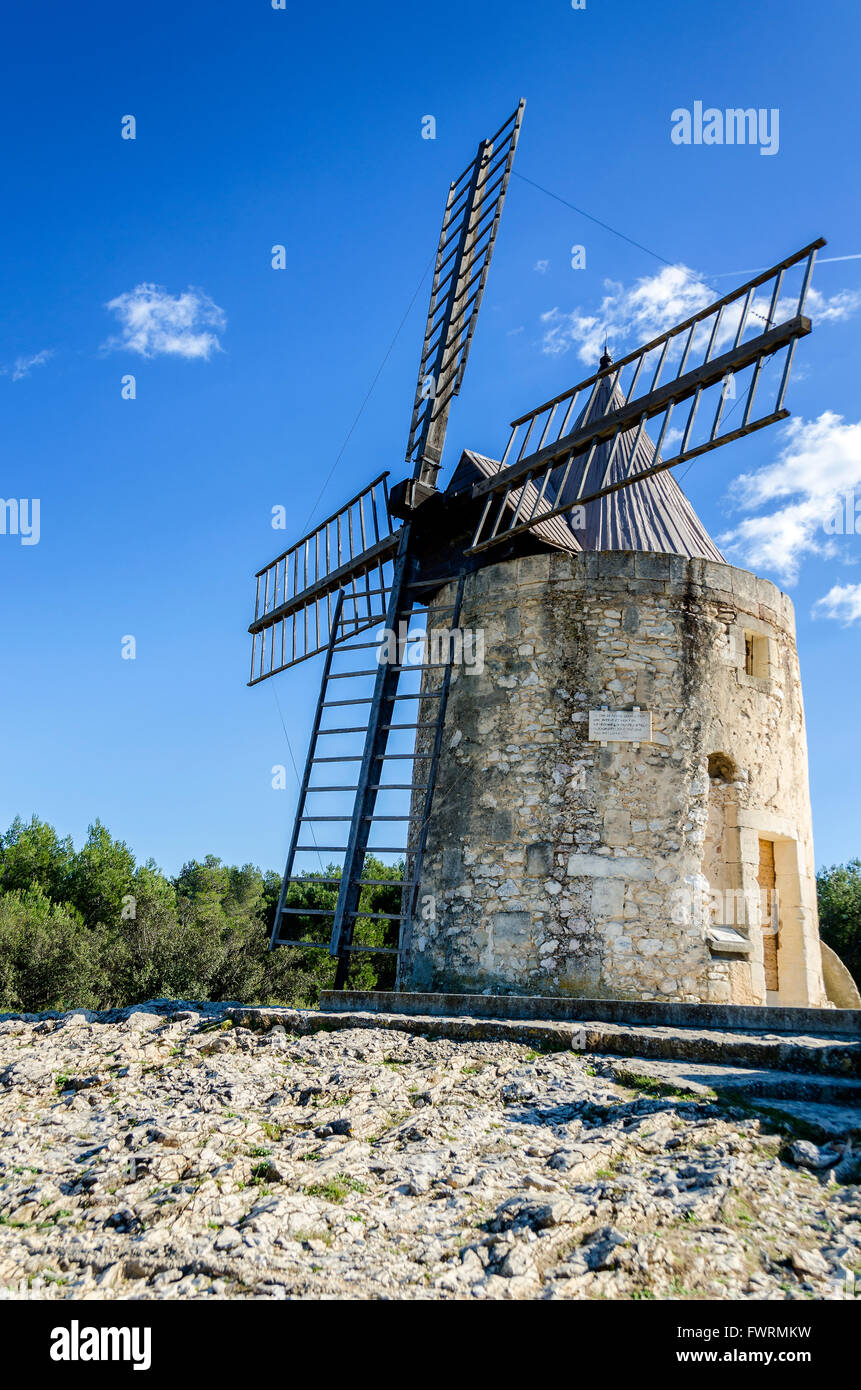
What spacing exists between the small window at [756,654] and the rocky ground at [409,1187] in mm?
4430

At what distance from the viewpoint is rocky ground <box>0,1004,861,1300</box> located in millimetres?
2062

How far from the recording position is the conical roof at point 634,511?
339 inches

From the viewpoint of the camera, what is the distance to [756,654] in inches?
302

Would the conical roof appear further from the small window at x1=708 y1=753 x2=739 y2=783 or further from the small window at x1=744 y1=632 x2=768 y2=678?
the small window at x1=708 y1=753 x2=739 y2=783

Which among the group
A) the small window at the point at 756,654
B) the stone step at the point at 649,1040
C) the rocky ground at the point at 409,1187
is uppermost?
the small window at the point at 756,654

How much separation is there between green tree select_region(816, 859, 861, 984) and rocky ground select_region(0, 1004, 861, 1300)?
19.3 m

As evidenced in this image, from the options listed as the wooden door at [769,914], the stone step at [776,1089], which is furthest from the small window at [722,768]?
the stone step at [776,1089]

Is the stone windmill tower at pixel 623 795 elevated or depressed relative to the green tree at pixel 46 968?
elevated

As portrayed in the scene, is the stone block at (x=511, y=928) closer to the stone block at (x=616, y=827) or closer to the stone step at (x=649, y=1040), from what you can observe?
the stone block at (x=616, y=827)

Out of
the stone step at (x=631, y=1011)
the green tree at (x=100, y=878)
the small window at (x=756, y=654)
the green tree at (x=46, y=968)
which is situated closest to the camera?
the stone step at (x=631, y=1011)

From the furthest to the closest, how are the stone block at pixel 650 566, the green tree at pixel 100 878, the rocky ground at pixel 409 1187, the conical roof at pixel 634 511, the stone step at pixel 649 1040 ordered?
the green tree at pixel 100 878 < the conical roof at pixel 634 511 < the stone block at pixel 650 566 < the stone step at pixel 649 1040 < the rocky ground at pixel 409 1187

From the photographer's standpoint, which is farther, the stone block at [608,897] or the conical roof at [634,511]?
the conical roof at [634,511]

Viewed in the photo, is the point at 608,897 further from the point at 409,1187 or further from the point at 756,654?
the point at 409,1187
